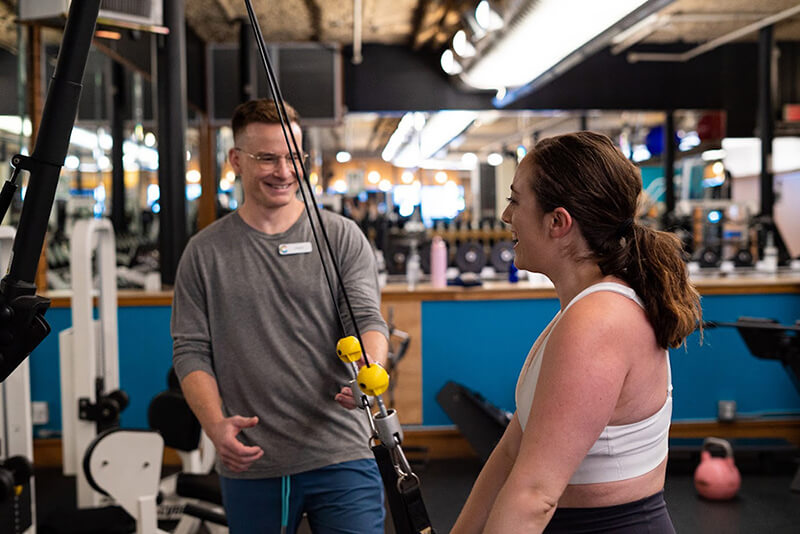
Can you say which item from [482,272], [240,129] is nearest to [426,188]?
[482,272]

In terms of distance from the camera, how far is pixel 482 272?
632cm

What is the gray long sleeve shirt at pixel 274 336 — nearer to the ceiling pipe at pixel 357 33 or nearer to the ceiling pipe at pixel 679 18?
the ceiling pipe at pixel 357 33

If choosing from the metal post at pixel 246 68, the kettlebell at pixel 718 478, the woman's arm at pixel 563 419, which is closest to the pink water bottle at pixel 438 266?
the kettlebell at pixel 718 478

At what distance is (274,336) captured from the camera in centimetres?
189

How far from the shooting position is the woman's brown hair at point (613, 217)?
1.20 metres

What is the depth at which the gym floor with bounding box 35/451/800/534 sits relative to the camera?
3.74 meters

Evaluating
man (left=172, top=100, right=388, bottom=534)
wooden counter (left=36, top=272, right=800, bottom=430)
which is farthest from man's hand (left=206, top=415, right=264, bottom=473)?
wooden counter (left=36, top=272, right=800, bottom=430)

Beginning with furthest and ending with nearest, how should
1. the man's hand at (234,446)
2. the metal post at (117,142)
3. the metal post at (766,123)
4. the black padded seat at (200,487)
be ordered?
1. the metal post at (766,123)
2. the metal post at (117,142)
3. the black padded seat at (200,487)
4. the man's hand at (234,446)

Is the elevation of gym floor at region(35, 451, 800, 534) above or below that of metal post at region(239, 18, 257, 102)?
below

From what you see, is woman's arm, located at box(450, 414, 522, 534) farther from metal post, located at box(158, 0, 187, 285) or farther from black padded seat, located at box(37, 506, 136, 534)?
metal post, located at box(158, 0, 187, 285)

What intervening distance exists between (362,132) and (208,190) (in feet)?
31.4

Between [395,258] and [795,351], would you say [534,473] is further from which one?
[395,258]

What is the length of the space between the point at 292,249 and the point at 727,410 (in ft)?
12.7

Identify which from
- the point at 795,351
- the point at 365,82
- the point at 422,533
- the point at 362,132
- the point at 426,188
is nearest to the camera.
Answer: the point at 422,533
